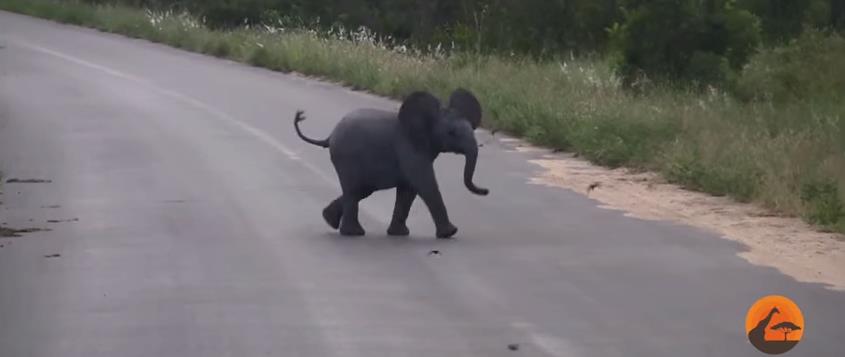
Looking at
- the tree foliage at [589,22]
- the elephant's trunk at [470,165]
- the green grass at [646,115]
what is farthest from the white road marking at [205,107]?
the tree foliage at [589,22]

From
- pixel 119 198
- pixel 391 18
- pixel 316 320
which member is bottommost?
pixel 391 18

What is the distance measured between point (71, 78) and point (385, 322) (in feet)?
72.3

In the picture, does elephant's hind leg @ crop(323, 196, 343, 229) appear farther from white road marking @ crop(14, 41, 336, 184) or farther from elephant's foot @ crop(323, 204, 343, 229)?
white road marking @ crop(14, 41, 336, 184)

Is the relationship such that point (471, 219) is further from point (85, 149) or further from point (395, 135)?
point (85, 149)

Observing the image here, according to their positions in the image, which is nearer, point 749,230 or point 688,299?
point 688,299

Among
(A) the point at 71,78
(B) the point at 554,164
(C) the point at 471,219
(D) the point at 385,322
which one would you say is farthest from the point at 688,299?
(A) the point at 71,78

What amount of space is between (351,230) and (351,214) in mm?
134

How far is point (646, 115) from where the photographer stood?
20.1 meters

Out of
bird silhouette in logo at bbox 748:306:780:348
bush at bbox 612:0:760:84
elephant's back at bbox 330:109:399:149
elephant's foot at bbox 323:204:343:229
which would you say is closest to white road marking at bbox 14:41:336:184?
elephant's foot at bbox 323:204:343:229

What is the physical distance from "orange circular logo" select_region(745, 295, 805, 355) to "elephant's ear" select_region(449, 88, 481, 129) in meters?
3.27

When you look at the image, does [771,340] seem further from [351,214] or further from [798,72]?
[798,72]

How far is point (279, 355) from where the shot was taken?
891cm

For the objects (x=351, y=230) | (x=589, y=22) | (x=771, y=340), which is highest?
(x=771, y=340)

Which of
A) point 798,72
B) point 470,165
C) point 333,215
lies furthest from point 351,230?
point 798,72
